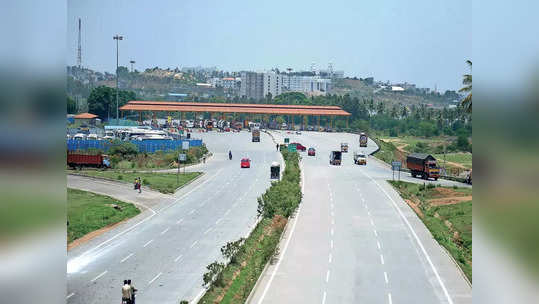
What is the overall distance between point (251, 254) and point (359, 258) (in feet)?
13.7

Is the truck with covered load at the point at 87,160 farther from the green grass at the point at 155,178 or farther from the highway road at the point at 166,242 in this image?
the highway road at the point at 166,242

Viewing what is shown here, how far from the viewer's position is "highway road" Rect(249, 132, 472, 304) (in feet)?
64.2

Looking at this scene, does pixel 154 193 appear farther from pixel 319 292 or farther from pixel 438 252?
pixel 319 292

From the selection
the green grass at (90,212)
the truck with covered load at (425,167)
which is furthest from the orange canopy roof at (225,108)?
the green grass at (90,212)

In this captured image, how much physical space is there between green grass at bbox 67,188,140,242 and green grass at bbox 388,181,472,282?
15751 mm

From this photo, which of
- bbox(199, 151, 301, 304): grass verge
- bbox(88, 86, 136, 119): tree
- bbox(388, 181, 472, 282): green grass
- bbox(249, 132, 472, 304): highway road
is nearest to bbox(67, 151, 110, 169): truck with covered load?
bbox(249, 132, 472, 304): highway road

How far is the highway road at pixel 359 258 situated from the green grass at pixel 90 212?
30.1ft

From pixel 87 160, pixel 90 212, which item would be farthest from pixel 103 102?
pixel 90 212

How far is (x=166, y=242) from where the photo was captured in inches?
1123

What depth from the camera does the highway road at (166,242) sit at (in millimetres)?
20734

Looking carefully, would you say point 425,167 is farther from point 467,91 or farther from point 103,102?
point 103,102
